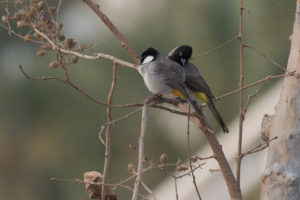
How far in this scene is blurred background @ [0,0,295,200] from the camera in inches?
321

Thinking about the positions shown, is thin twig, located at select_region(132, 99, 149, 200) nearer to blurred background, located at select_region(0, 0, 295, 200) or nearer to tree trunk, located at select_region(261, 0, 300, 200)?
tree trunk, located at select_region(261, 0, 300, 200)

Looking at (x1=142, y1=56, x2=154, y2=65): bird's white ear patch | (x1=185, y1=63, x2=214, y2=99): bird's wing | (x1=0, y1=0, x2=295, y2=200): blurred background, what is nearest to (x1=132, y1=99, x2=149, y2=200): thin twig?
(x1=142, y1=56, x2=154, y2=65): bird's white ear patch

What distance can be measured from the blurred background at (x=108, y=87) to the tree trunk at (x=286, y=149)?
5.81 metres

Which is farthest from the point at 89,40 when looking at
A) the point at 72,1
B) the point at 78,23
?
the point at 72,1

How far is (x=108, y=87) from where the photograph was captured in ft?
28.7

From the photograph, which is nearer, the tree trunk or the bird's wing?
the tree trunk

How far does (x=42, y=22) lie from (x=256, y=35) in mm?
6478

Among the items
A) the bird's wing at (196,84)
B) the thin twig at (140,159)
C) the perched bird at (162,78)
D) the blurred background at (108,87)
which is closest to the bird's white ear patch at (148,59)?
the perched bird at (162,78)

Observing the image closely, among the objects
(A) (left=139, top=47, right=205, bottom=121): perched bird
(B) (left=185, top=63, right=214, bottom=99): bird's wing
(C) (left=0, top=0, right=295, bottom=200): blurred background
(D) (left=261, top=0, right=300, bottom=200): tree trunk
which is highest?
(C) (left=0, top=0, right=295, bottom=200): blurred background

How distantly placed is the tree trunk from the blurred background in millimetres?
5807

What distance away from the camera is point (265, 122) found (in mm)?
1671

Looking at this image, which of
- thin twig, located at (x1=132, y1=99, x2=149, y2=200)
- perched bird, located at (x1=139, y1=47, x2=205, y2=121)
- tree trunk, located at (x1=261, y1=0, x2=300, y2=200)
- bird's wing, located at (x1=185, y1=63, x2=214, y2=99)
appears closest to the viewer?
thin twig, located at (x1=132, y1=99, x2=149, y2=200)

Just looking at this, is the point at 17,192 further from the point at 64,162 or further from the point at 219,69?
the point at 219,69

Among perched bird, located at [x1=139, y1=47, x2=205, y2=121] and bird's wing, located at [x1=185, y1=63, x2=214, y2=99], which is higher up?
bird's wing, located at [x1=185, y1=63, x2=214, y2=99]
